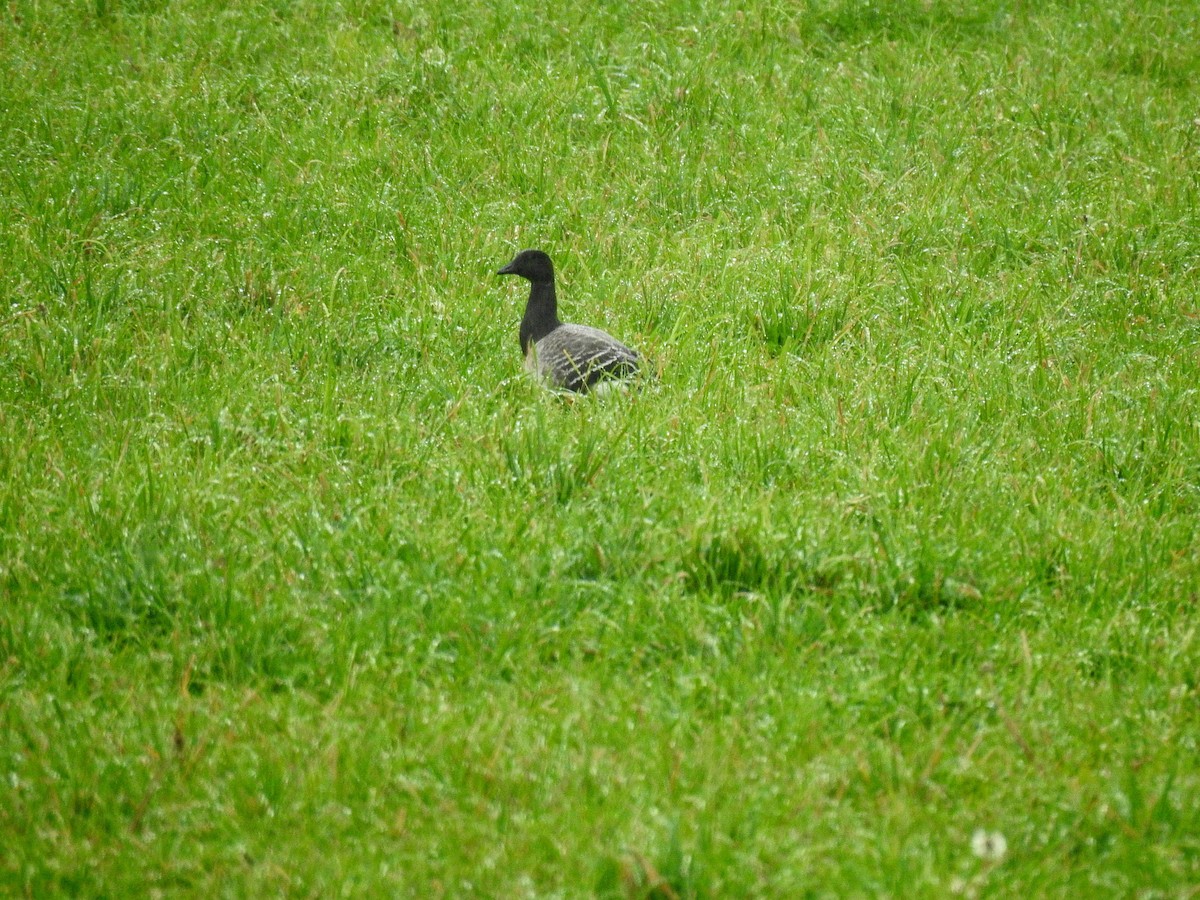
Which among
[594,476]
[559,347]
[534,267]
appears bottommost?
[594,476]

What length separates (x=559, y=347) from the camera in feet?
20.1

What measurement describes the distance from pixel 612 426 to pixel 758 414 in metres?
0.75

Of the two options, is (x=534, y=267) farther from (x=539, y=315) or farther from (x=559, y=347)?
(x=559, y=347)

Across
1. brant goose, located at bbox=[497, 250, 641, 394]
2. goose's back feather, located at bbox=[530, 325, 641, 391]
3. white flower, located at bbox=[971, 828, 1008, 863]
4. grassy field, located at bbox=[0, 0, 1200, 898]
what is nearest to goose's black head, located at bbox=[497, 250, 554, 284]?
A: brant goose, located at bbox=[497, 250, 641, 394]

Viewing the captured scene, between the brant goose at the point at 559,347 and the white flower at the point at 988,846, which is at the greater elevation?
the brant goose at the point at 559,347

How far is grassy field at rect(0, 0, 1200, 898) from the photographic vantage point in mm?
3424

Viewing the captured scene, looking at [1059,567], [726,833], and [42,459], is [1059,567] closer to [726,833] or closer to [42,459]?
[726,833]

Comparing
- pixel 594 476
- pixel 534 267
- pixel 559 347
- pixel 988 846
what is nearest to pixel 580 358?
pixel 559 347

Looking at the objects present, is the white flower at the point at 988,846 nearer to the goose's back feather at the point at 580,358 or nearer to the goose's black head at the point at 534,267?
the goose's back feather at the point at 580,358

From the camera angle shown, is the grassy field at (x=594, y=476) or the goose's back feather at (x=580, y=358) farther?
the goose's back feather at (x=580, y=358)

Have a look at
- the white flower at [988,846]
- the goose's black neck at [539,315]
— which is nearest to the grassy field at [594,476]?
the white flower at [988,846]

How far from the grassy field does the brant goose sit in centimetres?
16

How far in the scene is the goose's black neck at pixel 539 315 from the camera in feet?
21.3

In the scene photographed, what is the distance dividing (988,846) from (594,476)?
7.12 ft
